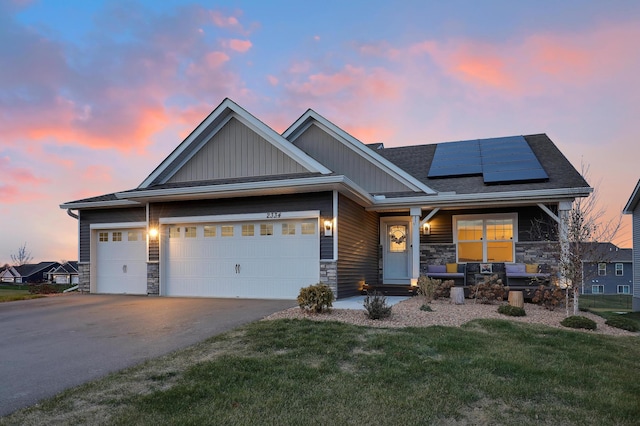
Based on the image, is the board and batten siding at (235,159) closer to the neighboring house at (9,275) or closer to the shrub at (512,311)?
the shrub at (512,311)

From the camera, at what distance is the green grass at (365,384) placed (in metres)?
3.63

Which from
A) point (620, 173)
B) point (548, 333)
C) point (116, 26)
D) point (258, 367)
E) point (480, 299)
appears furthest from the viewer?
point (620, 173)

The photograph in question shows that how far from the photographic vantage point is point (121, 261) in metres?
14.3

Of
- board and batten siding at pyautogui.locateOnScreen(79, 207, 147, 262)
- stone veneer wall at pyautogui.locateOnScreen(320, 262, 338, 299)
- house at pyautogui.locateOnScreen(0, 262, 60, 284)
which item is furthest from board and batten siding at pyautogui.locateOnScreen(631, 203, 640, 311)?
house at pyautogui.locateOnScreen(0, 262, 60, 284)

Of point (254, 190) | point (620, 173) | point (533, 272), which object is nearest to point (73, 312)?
point (254, 190)

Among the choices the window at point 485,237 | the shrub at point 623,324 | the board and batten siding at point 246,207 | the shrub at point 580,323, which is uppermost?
the board and batten siding at point 246,207

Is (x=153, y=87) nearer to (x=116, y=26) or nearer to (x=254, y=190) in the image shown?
(x=116, y=26)

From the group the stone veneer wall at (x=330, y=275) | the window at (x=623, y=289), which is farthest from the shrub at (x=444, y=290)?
the window at (x=623, y=289)

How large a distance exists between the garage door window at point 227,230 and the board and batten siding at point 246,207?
0.40 meters

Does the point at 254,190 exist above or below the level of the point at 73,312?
above

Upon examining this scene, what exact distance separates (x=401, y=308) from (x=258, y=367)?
5173mm

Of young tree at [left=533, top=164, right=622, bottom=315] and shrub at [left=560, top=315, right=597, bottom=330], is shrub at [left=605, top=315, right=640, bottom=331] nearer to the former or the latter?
shrub at [left=560, top=315, right=597, bottom=330]

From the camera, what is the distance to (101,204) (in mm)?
14164

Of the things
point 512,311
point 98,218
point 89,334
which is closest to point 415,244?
point 512,311
